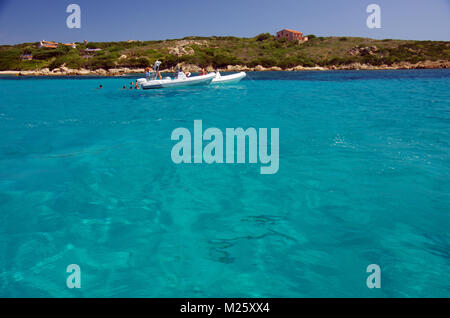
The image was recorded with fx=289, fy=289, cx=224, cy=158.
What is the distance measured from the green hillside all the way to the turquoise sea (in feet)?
246

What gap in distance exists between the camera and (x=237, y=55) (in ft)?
305

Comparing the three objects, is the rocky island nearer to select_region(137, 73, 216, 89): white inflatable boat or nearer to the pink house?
the pink house

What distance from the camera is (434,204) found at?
255 inches

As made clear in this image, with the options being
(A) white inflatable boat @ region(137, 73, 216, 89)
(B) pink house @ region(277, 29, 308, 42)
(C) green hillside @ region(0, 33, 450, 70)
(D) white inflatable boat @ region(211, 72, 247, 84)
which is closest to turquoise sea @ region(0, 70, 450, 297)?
(A) white inflatable boat @ region(137, 73, 216, 89)

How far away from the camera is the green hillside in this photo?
78.8m

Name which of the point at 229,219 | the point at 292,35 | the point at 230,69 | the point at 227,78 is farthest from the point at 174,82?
the point at 292,35

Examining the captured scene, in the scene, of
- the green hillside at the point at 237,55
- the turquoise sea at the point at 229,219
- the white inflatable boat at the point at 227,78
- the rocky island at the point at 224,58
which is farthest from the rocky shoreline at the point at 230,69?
the turquoise sea at the point at 229,219

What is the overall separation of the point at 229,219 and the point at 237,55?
93.6 m

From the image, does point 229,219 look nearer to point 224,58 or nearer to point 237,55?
point 224,58

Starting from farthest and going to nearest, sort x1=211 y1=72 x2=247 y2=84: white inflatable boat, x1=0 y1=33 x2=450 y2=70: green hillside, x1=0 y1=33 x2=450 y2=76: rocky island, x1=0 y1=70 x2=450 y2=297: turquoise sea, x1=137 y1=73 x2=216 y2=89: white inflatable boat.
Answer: x1=0 y1=33 x2=450 y2=70: green hillside
x1=0 y1=33 x2=450 y2=76: rocky island
x1=211 y1=72 x2=247 y2=84: white inflatable boat
x1=137 y1=73 x2=216 y2=89: white inflatable boat
x1=0 y1=70 x2=450 y2=297: turquoise sea

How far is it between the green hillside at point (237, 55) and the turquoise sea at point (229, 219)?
7491 centimetres

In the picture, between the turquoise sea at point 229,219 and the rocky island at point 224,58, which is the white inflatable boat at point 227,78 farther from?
the rocky island at point 224,58

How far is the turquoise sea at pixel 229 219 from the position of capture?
14.6 feet
